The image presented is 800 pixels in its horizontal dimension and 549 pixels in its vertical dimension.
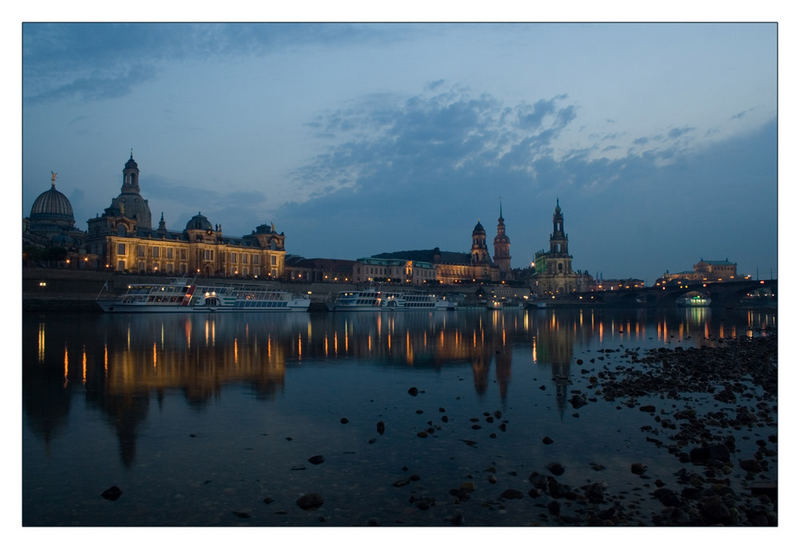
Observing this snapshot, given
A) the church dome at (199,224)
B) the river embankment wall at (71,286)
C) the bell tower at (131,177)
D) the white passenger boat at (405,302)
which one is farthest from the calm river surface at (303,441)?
the bell tower at (131,177)

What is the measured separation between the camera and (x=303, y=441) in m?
13.4

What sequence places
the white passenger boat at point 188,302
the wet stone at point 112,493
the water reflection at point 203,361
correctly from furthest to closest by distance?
1. the white passenger boat at point 188,302
2. the water reflection at point 203,361
3. the wet stone at point 112,493

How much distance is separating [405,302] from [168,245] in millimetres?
59024

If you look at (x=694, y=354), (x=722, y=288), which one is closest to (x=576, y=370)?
(x=694, y=354)

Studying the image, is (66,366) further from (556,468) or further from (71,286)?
(71,286)

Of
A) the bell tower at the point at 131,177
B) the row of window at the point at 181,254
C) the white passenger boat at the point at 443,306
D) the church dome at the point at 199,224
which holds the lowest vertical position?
the white passenger boat at the point at 443,306

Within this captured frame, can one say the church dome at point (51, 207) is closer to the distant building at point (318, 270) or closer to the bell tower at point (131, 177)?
the bell tower at point (131, 177)

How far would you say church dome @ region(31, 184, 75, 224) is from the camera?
442 ft

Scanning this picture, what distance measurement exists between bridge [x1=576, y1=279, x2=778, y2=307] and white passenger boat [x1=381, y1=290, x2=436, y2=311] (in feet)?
212

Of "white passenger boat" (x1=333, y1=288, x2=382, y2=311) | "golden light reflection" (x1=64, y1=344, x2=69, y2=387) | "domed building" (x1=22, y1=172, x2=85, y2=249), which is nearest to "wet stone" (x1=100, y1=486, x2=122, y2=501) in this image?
"golden light reflection" (x1=64, y1=344, x2=69, y2=387)

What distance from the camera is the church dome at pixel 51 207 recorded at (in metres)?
135

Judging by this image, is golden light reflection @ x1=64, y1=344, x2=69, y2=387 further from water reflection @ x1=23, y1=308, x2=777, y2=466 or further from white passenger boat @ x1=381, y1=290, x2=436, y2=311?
white passenger boat @ x1=381, y1=290, x2=436, y2=311

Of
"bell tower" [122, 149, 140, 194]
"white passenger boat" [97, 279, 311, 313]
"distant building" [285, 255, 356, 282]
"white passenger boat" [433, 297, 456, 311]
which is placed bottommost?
"white passenger boat" [433, 297, 456, 311]

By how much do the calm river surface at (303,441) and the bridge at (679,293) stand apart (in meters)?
96.5
